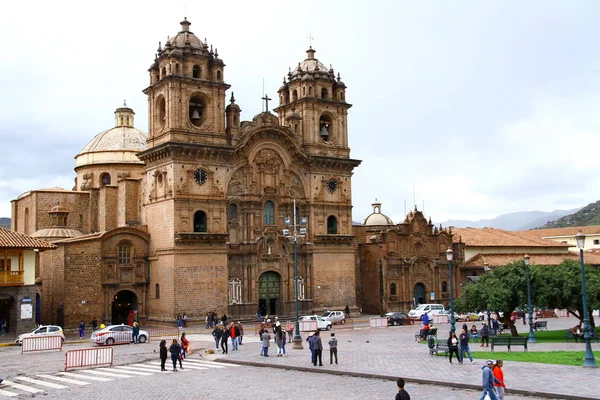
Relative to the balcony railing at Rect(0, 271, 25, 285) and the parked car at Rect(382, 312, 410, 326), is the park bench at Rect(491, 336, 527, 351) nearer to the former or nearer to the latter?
the parked car at Rect(382, 312, 410, 326)

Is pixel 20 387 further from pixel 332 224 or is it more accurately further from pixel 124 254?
pixel 332 224

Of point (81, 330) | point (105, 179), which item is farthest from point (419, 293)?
point (81, 330)

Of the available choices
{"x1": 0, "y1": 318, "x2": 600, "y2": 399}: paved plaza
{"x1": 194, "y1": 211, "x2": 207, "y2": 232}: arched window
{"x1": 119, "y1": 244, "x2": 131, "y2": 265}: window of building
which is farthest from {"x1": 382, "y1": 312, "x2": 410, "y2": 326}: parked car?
{"x1": 119, "y1": 244, "x2": 131, "y2": 265}: window of building

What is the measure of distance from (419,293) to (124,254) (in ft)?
92.8

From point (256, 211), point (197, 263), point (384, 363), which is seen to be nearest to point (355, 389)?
point (384, 363)

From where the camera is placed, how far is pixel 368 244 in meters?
65.0

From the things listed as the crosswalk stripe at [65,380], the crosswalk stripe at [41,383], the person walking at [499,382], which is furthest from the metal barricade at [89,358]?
the person walking at [499,382]

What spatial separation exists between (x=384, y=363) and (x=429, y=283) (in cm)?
4028

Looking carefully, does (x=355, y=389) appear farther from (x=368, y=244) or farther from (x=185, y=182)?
(x=368, y=244)

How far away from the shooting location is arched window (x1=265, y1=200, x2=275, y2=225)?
183 ft

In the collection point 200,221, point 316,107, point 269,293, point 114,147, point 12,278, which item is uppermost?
point 316,107

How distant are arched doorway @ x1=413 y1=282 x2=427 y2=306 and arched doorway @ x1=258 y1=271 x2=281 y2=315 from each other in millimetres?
15721

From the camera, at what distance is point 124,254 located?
52.0 metres

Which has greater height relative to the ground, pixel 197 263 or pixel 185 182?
pixel 185 182
